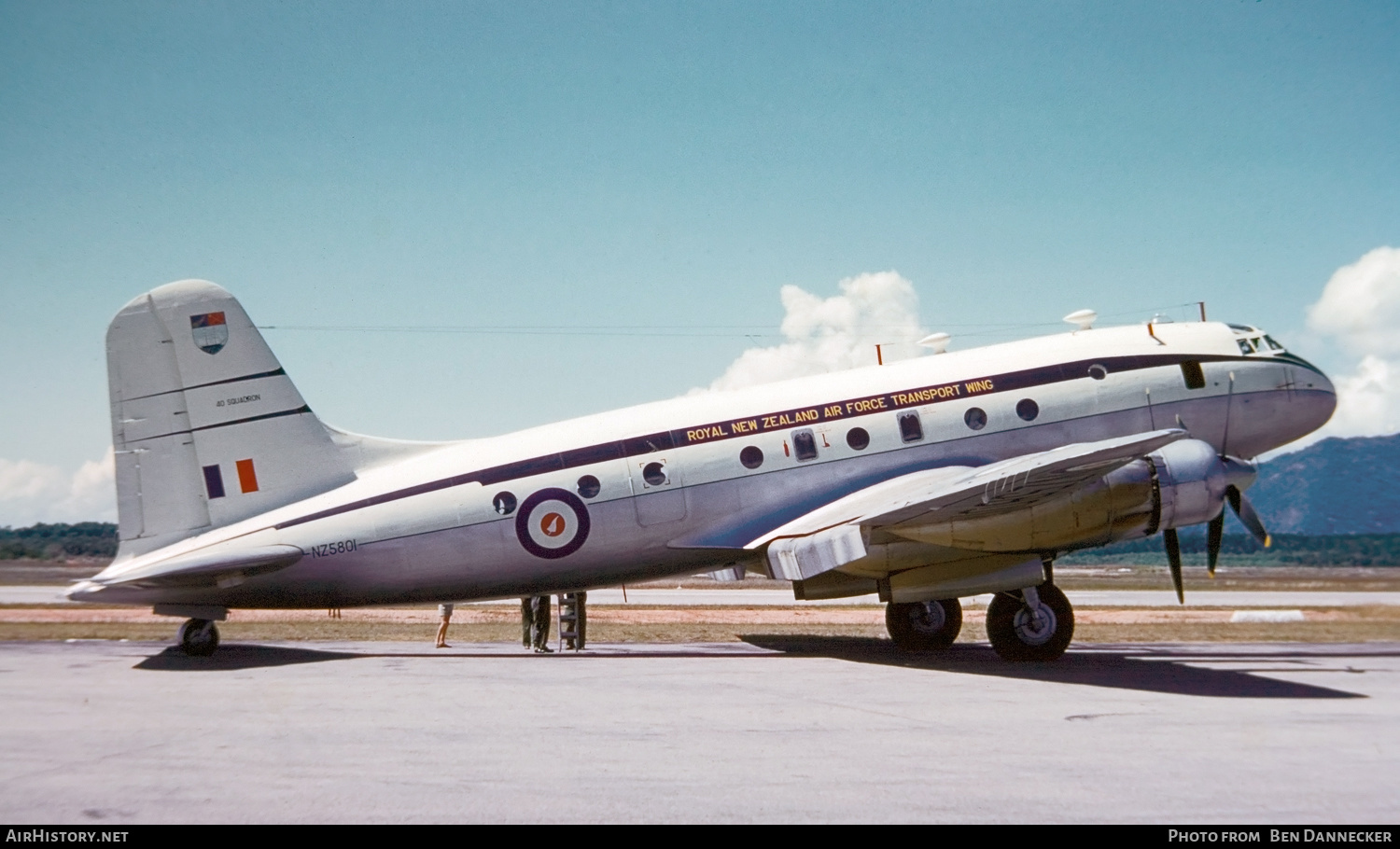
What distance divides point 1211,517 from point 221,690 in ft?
46.0

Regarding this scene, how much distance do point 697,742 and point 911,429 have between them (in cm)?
853

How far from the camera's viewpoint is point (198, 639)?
15.4 meters

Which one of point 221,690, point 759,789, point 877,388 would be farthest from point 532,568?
point 759,789

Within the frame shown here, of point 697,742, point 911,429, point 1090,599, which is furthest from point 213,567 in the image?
point 1090,599

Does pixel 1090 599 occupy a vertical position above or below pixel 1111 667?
below

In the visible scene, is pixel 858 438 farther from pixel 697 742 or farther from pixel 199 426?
pixel 199 426

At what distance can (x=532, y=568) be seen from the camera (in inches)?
603

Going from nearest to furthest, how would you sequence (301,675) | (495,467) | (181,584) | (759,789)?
(759,789) → (301,675) → (181,584) → (495,467)

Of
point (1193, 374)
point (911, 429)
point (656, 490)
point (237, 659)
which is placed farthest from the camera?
point (1193, 374)

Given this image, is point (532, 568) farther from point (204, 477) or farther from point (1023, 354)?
point (1023, 354)

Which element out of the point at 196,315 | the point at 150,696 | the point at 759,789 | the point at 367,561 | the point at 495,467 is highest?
the point at 196,315

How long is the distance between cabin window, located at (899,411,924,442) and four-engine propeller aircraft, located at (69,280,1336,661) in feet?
0.11

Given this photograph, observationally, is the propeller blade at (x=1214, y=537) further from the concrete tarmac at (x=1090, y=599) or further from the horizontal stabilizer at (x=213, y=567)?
the concrete tarmac at (x=1090, y=599)

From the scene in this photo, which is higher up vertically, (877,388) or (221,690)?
(877,388)
